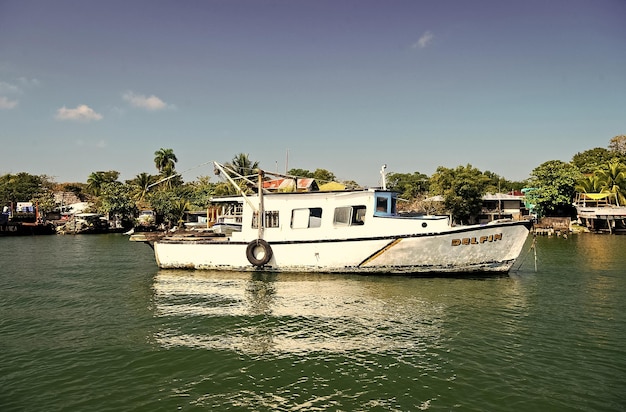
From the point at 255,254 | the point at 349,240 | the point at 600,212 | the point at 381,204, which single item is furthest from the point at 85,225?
the point at 600,212

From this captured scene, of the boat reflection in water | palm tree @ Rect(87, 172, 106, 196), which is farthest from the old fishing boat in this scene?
palm tree @ Rect(87, 172, 106, 196)

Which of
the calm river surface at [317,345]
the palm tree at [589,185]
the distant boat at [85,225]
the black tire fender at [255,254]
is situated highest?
the palm tree at [589,185]

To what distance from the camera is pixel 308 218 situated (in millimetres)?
18016

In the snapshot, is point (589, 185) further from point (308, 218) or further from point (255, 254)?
point (255, 254)

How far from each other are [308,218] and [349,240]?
2.28 metres

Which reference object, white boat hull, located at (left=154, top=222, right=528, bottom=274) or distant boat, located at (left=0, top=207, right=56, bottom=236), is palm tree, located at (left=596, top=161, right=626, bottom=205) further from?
distant boat, located at (left=0, top=207, right=56, bottom=236)

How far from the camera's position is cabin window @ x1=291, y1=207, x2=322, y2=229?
1802 cm

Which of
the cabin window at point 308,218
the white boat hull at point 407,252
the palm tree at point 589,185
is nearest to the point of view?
the white boat hull at point 407,252

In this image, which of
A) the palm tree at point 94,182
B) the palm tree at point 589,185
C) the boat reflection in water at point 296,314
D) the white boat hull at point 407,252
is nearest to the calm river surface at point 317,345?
the boat reflection in water at point 296,314

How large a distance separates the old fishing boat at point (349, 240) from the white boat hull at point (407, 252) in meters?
0.04

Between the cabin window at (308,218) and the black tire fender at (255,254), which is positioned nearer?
the black tire fender at (255,254)

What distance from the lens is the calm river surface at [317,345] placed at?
7.07 meters

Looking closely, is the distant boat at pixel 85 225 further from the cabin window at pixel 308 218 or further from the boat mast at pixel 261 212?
the cabin window at pixel 308 218

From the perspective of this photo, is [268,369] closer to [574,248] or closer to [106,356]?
[106,356]
